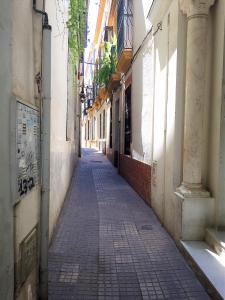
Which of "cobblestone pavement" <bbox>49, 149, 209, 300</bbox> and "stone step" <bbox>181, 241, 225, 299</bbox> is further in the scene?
"cobblestone pavement" <bbox>49, 149, 209, 300</bbox>

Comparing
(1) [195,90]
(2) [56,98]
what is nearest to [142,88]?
(2) [56,98]

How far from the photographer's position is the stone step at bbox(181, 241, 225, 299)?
2852 millimetres

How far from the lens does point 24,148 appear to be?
7.22 ft

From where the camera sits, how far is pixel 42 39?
274cm

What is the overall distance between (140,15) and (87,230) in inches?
216

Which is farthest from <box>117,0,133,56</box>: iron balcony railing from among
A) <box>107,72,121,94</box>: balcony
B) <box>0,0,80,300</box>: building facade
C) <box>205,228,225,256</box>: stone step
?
<box>205,228,225,256</box>: stone step

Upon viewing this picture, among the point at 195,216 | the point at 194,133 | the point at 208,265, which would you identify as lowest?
the point at 208,265

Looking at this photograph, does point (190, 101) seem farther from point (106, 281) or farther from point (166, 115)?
point (106, 281)

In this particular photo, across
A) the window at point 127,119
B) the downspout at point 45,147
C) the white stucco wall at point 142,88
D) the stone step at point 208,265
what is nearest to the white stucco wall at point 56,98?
the downspout at point 45,147

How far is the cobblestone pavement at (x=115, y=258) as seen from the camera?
2998 millimetres

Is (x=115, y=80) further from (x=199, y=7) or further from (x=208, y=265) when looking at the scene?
(x=208, y=265)

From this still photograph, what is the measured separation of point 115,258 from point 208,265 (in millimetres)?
1098

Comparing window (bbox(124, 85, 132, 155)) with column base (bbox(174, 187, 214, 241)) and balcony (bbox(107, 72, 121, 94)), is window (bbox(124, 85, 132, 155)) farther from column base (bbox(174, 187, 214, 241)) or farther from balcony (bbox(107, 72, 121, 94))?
column base (bbox(174, 187, 214, 241))

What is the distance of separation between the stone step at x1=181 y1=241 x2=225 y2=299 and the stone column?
643 mm
